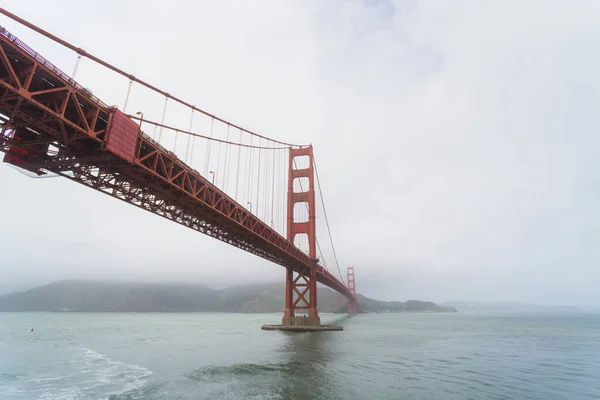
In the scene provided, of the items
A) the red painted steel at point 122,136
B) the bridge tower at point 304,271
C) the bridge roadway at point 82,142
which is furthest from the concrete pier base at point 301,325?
the red painted steel at point 122,136

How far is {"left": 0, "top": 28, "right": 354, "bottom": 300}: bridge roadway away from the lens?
11.3 m

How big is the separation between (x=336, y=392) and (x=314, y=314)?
33.6m

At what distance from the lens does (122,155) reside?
14938 millimetres

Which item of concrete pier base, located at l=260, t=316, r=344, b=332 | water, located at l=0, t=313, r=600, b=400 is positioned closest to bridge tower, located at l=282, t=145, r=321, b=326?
concrete pier base, located at l=260, t=316, r=344, b=332

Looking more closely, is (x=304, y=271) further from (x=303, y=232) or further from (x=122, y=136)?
(x=122, y=136)

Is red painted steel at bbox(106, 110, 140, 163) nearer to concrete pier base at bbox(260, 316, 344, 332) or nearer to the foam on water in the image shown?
the foam on water

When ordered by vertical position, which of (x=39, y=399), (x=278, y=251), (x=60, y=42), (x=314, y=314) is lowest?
(x=39, y=399)

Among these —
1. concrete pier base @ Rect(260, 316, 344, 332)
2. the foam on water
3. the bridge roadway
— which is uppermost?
the bridge roadway

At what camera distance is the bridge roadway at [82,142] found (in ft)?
36.9

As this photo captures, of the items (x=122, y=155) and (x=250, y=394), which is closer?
(x=250, y=394)

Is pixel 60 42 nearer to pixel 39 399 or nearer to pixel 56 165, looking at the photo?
pixel 56 165

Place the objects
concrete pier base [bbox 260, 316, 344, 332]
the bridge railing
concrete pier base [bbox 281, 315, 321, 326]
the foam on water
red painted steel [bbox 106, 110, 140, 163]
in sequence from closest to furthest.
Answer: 1. the bridge railing
2. the foam on water
3. red painted steel [bbox 106, 110, 140, 163]
4. concrete pier base [bbox 260, 316, 344, 332]
5. concrete pier base [bbox 281, 315, 321, 326]

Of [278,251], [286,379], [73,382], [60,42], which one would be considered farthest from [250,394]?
[278,251]

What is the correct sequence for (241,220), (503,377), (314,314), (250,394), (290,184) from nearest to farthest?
(250,394), (503,377), (241,220), (314,314), (290,184)
